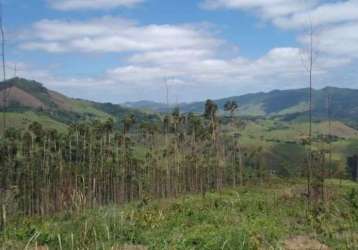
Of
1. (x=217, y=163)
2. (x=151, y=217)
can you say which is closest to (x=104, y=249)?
(x=151, y=217)

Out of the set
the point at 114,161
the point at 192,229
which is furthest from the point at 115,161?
the point at 192,229

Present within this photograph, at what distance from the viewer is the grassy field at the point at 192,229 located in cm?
396

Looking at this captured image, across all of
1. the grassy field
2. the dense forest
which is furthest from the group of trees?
the grassy field

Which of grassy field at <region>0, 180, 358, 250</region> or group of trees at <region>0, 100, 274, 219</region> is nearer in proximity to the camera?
grassy field at <region>0, 180, 358, 250</region>

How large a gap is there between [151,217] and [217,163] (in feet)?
152

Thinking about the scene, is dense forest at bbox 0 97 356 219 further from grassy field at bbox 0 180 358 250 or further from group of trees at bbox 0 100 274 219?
grassy field at bbox 0 180 358 250

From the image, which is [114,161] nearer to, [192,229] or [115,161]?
[115,161]

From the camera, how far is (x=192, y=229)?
47.4ft

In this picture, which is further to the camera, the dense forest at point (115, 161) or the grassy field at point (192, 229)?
the dense forest at point (115, 161)

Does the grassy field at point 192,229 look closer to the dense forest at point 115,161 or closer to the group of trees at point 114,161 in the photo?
the group of trees at point 114,161

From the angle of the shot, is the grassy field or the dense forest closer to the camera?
the grassy field

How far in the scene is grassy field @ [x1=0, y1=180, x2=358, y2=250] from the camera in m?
3.96

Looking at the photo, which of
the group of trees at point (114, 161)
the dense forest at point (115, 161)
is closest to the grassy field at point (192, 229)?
the group of trees at point (114, 161)

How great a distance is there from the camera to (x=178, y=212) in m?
20.6
